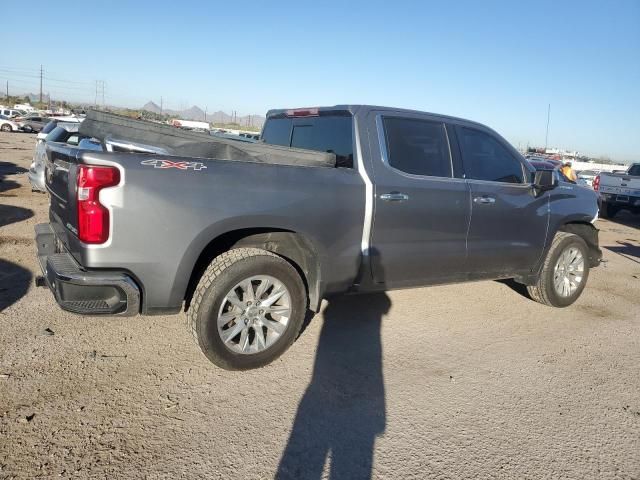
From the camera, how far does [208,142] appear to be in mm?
3777

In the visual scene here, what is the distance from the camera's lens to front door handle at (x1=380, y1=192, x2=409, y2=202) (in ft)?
12.9

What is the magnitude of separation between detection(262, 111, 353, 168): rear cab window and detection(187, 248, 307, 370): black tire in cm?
110

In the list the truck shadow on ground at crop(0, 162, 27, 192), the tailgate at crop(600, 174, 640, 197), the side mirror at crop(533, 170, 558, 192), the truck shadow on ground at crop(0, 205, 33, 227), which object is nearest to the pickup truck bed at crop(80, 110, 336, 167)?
the side mirror at crop(533, 170, 558, 192)

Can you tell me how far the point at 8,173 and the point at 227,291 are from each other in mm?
13232

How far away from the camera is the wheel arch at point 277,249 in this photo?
11.5 feet

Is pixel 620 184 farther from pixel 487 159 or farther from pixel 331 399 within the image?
pixel 331 399

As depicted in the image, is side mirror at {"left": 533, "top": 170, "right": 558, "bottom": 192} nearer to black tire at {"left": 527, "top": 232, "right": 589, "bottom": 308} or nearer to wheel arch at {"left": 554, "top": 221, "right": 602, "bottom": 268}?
black tire at {"left": 527, "top": 232, "right": 589, "bottom": 308}

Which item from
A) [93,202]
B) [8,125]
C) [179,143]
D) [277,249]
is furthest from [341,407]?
[8,125]

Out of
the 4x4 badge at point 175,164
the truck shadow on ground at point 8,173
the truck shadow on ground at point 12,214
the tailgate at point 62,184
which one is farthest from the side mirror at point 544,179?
the truck shadow on ground at point 8,173

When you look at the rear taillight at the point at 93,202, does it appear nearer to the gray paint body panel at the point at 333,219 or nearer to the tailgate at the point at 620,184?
the gray paint body panel at the point at 333,219

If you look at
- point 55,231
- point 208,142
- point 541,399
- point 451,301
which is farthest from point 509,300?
point 55,231

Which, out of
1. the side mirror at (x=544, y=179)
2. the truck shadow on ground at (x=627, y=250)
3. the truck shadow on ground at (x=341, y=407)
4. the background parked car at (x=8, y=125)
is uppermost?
the background parked car at (x=8, y=125)

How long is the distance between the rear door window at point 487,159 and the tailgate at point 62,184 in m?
3.32

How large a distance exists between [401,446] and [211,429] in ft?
3.66
